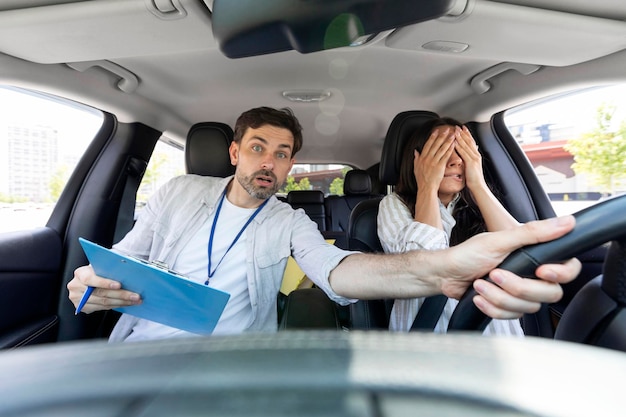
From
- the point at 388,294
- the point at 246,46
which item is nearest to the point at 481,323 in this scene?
the point at 388,294

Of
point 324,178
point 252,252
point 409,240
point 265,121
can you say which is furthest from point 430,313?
point 324,178

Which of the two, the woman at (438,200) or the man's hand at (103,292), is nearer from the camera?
the man's hand at (103,292)

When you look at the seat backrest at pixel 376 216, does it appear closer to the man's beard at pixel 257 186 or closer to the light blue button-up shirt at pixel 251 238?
the light blue button-up shirt at pixel 251 238

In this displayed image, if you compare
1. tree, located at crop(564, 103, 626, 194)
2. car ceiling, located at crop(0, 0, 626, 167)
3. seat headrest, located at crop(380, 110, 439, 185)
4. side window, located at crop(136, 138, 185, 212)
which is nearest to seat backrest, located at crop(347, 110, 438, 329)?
seat headrest, located at crop(380, 110, 439, 185)

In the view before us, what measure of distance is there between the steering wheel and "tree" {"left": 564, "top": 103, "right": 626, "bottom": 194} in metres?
1.30

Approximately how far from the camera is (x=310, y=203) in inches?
205

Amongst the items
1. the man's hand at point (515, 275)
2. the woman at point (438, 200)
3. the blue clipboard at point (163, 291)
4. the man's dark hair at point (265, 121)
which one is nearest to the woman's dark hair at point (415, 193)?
the woman at point (438, 200)

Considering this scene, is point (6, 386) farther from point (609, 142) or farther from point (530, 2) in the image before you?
point (609, 142)

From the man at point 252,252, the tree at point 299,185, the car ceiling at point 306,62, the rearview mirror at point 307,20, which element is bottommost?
the man at point 252,252

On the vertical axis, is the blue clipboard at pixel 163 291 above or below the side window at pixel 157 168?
below

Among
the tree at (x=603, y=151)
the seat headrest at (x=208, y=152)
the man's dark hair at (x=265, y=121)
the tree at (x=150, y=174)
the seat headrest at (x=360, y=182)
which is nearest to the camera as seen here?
the tree at (x=603, y=151)

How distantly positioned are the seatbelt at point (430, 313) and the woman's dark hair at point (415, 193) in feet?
1.56

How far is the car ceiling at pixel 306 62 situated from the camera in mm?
1527

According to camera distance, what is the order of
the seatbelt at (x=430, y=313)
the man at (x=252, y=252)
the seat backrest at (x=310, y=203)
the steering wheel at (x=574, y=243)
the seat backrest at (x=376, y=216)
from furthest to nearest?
the seat backrest at (x=310, y=203)
the seat backrest at (x=376, y=216)
the seatbelt at (x=430, y=313)
the man at (x=252, y=252)
the steering wheel at (x=574, y=243)
